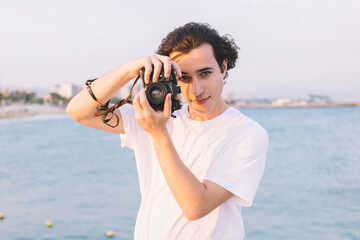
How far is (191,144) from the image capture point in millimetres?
1575

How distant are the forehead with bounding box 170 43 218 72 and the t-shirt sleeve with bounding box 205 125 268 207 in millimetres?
337

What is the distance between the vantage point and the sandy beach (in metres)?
53.5

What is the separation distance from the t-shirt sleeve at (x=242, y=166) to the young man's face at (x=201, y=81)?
Result: 20 centimetres

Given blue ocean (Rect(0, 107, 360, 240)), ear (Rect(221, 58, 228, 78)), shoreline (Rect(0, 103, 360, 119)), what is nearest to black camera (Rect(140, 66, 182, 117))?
ear (Rect(221, 58, 228, 78))

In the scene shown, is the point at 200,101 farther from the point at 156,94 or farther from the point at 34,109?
the point at 34,109

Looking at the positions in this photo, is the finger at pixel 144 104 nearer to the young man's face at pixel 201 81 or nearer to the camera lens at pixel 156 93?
the camera lens at pixel 156 93

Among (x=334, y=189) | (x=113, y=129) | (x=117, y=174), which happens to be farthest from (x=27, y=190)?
(x=113, y=129)

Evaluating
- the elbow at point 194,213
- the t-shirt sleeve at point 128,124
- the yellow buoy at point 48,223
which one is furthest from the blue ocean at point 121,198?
the elbow at point 194,213

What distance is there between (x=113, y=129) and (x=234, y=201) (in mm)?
623

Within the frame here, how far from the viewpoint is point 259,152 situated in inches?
58.8

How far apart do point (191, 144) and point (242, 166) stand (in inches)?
9.4

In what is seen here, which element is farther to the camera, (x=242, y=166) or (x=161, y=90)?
(x=242, y=166)

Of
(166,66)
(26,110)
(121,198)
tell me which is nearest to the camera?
(166,66)

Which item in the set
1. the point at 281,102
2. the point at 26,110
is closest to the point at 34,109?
the point at 26,110
